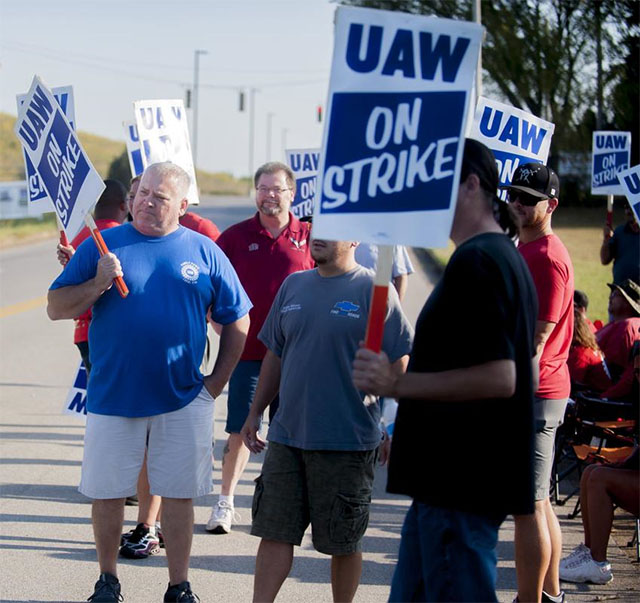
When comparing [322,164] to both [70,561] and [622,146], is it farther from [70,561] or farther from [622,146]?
[622,146]

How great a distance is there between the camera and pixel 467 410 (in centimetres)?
346

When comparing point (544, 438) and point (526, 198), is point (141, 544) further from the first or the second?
point (526, 198)

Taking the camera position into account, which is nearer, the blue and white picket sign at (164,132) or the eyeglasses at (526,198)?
the eyeglasses at (526,198)

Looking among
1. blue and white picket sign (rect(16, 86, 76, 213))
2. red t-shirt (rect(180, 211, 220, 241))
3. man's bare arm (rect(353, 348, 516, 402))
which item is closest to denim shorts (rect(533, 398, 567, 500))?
man's bare arm (rect(353, 348, 516, 402))

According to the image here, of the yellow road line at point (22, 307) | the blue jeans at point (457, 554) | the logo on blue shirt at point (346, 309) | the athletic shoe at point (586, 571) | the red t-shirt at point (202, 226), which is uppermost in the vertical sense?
the red t-shirt at point (202, 226)

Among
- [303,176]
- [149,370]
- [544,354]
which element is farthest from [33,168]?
[303,176]

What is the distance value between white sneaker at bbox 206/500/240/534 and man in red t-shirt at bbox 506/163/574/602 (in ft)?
7.25

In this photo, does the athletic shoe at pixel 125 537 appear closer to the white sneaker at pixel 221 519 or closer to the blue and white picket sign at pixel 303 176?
the white sneaker at pixel 221 519

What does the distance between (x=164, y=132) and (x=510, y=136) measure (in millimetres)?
2507

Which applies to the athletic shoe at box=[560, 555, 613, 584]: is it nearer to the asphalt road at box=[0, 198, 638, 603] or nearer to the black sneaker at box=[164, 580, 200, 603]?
the asphalt road at box=[0, 198, 638, 603]

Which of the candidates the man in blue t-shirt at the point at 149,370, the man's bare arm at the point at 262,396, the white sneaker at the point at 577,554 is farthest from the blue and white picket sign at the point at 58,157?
the white sneaker at the point at 577,554

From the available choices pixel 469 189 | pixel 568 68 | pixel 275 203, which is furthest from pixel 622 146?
pixel 568 68

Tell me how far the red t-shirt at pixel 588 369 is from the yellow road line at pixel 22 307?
1133 centimetres

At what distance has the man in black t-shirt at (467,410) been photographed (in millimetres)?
3383
